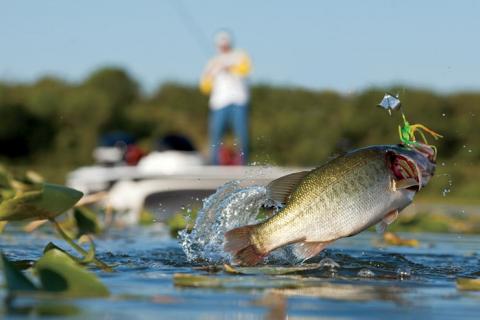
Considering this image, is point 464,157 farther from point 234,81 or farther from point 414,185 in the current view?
point 414,185

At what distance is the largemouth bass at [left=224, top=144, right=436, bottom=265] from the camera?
13.4 ft

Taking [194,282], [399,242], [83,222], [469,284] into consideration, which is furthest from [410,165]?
[399,242]

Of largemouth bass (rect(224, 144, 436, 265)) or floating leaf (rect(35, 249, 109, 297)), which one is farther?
largemouth bass (rect(224, 144, 436, 265))

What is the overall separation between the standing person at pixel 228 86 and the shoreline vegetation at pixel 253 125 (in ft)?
27.8

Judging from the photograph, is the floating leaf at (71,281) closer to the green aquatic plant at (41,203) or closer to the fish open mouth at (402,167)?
the green aquatic plant at (41,203)

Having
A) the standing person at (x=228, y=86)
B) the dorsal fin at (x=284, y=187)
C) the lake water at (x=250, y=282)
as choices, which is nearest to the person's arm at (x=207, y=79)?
the standing person at (x=228, y=86)

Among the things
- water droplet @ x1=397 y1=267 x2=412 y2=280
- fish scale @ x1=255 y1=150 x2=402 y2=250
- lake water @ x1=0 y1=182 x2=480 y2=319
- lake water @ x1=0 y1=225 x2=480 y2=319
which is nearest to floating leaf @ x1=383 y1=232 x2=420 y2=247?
lake water @ x1=0 y1=182 x2=480 y2=319

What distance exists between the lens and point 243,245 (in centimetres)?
418

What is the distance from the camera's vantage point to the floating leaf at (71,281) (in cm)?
330

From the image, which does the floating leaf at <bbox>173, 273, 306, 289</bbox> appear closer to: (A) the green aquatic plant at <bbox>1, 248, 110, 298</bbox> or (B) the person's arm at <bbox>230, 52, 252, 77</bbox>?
(A) the green aquatic plant at <bbox>1, 248, 110, 298</bbox>

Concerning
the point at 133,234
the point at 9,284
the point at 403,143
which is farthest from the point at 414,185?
the point at 133,234

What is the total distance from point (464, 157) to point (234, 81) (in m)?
12.4

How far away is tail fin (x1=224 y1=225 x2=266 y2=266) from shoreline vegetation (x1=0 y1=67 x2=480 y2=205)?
16588 millimetres

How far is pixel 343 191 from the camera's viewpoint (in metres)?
4.11
